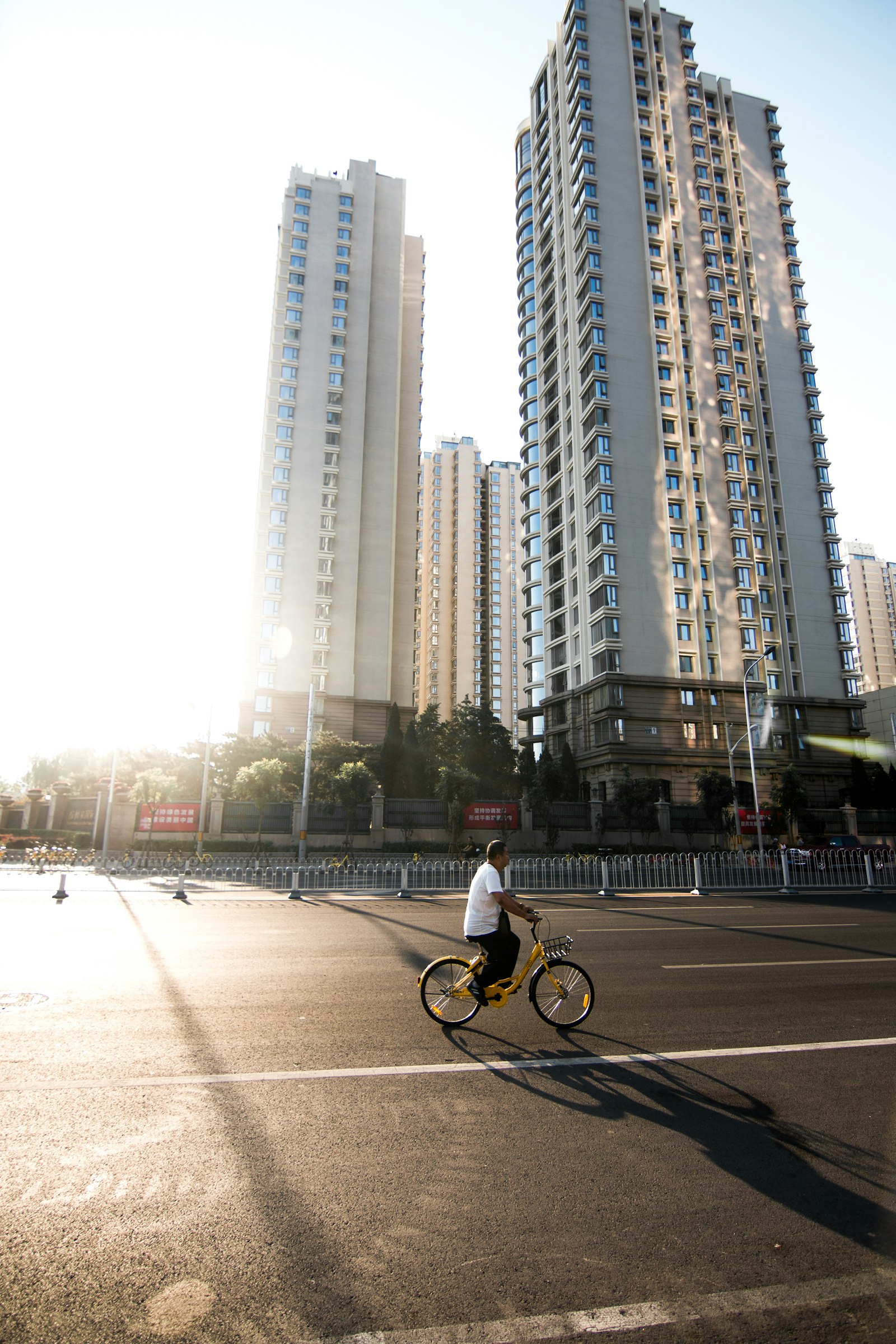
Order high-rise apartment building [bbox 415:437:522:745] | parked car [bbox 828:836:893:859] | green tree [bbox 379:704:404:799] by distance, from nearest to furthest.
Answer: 1. parked car [bbox 828:836:893:859]
2. green tree [bbox 379:704:404:799]
3. high-rise apartment building [bbox 415:437:522:745]

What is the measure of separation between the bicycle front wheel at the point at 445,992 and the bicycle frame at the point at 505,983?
146mm

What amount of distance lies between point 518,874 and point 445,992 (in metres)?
19.2

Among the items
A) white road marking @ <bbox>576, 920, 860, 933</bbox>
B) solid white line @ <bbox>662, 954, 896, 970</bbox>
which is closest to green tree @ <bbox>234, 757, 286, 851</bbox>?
white road marking @ <bbox>576, 920, 860, 933</bbox>

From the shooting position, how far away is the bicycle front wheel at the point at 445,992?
6.89 meters

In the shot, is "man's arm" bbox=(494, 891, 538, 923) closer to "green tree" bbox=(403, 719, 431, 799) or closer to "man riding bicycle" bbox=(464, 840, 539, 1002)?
"man riding bicycle" bbox=(464, 840, 539, 1002)

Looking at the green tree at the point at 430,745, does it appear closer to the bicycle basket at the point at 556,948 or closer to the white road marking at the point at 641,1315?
the bicycle basket at the point at 556,948

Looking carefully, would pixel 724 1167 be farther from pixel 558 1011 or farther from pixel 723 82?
pixel 723 82

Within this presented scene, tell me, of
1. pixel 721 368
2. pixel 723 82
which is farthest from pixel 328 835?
pixel 723 82

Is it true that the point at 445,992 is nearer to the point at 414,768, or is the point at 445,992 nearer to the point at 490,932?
the point at 490,932

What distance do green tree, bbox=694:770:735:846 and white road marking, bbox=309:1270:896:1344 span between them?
140 ft

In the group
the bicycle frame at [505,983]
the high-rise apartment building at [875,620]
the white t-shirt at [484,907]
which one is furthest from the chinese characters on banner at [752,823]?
the high-rise apartment building at [875,620]

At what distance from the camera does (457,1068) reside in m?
5.72

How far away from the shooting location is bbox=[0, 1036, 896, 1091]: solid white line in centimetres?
519

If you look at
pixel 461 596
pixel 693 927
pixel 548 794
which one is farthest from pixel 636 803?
pixel 461 596
